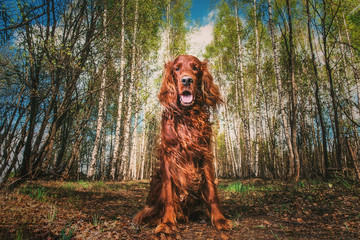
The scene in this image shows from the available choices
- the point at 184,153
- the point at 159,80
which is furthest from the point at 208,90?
the point at 159,80

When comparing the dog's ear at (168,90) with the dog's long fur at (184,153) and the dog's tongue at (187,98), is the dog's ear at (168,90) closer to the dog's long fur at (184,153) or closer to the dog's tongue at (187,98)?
the dog's long fur at (184,153)

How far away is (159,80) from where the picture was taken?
46.6ft

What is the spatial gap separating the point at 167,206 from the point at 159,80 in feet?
42.8

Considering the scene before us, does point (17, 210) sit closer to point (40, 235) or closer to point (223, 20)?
point (40, 235)

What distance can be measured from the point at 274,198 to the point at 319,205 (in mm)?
780

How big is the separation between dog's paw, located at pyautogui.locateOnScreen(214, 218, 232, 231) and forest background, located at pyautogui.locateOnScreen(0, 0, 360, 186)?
0.91 meters

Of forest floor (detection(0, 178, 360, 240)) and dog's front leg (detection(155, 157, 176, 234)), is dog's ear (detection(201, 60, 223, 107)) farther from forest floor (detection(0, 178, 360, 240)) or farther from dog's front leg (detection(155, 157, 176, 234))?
forest floor (detection(0, 178, 360, 240))

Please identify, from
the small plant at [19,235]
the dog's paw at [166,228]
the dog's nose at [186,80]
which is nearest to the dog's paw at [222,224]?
the dog's paw at [166,228]

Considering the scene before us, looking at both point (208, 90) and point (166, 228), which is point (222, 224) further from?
point (208, 90)

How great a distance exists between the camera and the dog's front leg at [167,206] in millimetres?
1727

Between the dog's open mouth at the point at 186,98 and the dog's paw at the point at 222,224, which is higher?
the dog's open mouth at the point at 186,98

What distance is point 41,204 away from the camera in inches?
104

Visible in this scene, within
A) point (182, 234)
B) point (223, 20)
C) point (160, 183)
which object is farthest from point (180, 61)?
point (223, 20)


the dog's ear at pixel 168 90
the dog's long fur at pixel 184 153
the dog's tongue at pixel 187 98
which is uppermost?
the dog's ear at pixel 168 90
